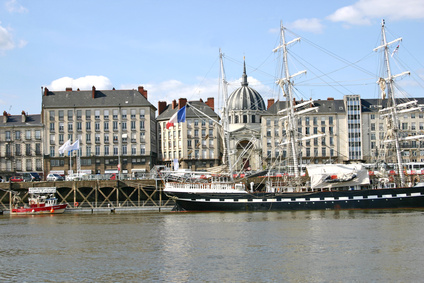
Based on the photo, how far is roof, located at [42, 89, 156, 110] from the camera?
113 m

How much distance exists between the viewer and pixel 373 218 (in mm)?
56375

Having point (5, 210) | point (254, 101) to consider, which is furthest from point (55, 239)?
point (254, 101)

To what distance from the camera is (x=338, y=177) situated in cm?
6900

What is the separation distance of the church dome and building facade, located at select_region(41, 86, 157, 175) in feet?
100

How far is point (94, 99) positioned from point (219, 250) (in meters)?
80.8

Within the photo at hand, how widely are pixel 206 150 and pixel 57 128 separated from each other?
29.8 meters

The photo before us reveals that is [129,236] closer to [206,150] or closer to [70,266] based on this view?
[70,266]

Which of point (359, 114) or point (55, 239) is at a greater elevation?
point (359, 114)

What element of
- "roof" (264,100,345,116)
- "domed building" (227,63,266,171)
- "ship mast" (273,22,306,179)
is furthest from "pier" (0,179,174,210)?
"domed building" (227,63,266,171)

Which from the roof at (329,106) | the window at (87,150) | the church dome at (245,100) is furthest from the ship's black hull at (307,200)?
the church dome at (245,100)

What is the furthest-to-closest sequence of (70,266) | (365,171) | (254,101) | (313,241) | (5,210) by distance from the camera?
(254,101)
(5,210)
(365,171)
(313,241)
(70,266)

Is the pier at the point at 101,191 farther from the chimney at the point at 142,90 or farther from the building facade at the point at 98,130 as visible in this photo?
the chimney at the point at 142,90

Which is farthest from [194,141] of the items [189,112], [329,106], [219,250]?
[219,250]

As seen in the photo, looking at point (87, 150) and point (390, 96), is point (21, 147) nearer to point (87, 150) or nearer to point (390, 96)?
point (87, 150)
